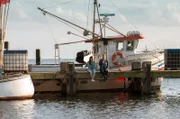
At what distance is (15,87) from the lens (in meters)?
42.3

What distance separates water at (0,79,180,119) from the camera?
119 feet

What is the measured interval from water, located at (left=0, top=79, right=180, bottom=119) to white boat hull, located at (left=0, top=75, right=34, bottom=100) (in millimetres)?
670

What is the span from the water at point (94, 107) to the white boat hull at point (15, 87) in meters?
0.67

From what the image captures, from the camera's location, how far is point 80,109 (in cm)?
3909

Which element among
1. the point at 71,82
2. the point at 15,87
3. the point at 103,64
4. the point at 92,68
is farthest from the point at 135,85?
the point at 15,87

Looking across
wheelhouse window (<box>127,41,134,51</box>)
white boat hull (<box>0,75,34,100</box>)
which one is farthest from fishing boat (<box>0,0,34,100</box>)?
wheelhouse window (<box>127,41,134,51</box>)

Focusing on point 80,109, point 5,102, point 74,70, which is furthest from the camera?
point 74,70

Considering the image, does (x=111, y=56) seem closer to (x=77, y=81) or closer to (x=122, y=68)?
(x=122, y=68)

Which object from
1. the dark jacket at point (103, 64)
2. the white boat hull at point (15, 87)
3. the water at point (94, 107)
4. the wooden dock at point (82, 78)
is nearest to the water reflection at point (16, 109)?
the water at point (94, 107)

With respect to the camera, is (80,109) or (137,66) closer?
(80,109)

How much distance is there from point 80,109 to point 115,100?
5.61m

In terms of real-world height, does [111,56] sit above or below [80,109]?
above

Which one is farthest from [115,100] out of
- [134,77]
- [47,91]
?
[47,91]

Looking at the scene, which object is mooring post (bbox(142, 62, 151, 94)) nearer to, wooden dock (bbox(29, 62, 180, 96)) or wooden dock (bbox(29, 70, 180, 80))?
wooden dock (bbox(29, 62, 180, 96))
